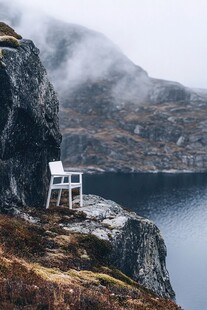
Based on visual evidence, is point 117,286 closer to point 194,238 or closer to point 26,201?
point 26,201

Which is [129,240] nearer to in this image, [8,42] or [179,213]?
[8,42]

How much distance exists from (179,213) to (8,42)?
267 ft

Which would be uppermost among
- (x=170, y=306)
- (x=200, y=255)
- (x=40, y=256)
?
(x=40, y=256)

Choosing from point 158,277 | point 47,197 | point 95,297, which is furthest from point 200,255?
point 95,297

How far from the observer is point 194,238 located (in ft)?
264

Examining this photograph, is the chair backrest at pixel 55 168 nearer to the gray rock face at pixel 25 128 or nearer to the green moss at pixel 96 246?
the gray rock face at pixel 25 128

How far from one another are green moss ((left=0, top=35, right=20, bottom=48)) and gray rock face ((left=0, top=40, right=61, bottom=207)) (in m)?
0.31

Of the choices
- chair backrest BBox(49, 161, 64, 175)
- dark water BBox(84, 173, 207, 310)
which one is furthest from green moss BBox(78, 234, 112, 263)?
dark water BBox(84, 173, 207, 310)

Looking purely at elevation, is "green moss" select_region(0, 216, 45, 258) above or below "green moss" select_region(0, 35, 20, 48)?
below

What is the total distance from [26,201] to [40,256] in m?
8.67

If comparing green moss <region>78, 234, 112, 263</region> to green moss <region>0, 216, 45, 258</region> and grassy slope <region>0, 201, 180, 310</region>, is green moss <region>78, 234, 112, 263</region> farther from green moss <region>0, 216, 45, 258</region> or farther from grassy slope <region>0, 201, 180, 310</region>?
green moss <region>0, 216, 45, 258</region>

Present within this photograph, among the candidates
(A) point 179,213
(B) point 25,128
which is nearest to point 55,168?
(B) point 25,128

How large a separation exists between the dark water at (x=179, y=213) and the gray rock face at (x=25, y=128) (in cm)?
2992

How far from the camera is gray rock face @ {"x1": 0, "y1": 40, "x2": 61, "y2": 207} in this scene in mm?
24094
